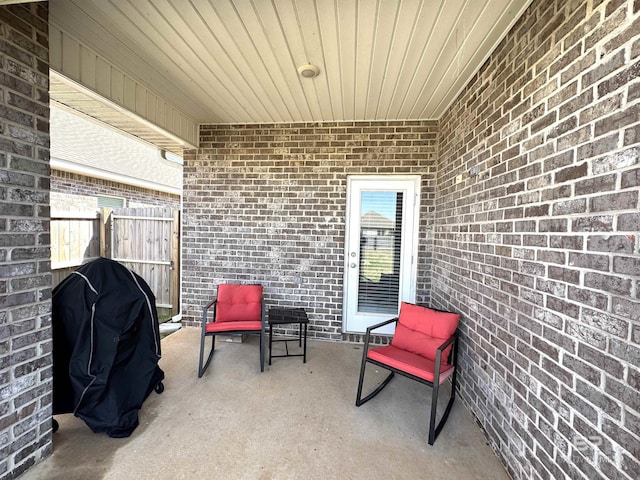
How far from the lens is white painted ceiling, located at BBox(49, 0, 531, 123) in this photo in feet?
5.73

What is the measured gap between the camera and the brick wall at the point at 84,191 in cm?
545

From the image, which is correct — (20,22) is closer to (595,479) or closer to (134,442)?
(134,442)

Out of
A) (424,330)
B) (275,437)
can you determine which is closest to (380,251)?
(424,330)

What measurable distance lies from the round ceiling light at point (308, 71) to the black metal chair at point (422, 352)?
2271mm

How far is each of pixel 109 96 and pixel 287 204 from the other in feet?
6.73

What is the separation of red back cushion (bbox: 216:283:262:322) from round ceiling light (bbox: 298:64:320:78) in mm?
2286

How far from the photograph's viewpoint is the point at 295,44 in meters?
2.08

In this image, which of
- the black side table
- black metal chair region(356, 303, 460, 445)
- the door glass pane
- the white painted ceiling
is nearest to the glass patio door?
the door glass pane

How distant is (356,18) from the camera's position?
1807 millimetres

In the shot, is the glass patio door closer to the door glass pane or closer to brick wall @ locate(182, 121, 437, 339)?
the door glass pane

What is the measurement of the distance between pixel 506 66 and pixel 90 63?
316 centimetres

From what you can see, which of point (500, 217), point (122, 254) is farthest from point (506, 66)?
point (122, 254)

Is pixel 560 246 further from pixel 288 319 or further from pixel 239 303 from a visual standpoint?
pixel 239 303

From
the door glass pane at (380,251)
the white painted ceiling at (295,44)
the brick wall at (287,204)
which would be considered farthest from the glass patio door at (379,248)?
the white painted ceiling at (295,44)
